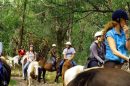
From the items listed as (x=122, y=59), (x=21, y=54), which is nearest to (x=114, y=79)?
(x=122, y=59)

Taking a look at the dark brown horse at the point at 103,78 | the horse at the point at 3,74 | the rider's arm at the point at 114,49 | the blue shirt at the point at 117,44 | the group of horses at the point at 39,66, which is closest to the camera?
the dark brown horse at the point at 103,78

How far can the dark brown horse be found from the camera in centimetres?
461

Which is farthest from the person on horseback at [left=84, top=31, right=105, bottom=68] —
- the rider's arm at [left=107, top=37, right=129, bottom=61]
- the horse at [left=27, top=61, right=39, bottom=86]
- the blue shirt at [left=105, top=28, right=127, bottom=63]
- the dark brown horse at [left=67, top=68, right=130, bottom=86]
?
the horse at [left=27, top=61, right=39, bottom=86]

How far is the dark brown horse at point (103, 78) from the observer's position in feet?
15.1

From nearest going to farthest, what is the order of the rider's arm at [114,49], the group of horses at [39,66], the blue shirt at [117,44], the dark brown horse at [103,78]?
the dark brown horse at [103,78], the rider's arm at [114,49], the blue shirt at [117,44], the group of horses at [39,66]

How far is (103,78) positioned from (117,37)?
44.5 inches

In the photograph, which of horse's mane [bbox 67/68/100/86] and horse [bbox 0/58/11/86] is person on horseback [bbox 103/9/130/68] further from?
horse [bbox 0/58/11/86]

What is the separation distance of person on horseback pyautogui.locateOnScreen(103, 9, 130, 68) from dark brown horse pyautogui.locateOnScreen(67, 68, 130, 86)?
777mm

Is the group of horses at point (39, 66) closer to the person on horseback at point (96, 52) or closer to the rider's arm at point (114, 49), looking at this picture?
the person on horseback at point (96, 52)

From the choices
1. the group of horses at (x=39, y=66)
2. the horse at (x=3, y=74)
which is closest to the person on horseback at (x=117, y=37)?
the horse at (x=3, y=74)

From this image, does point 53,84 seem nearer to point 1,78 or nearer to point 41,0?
point 41,0

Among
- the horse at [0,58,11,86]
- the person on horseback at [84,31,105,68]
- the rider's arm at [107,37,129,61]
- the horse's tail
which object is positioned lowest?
the horse at [0,58,11,86]

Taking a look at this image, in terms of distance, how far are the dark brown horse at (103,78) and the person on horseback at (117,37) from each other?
777mm

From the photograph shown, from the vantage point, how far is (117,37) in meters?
5.64
